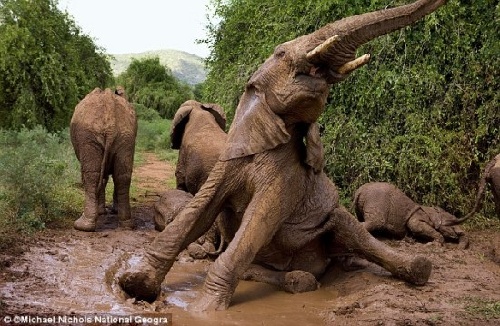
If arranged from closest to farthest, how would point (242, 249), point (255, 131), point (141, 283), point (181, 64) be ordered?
point (141, 283), point (242, 249), point (255, 131), point (181, 64)

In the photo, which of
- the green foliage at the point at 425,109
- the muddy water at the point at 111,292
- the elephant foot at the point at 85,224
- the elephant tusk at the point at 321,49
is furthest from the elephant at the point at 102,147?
the elephant tusk at the point at 321,49

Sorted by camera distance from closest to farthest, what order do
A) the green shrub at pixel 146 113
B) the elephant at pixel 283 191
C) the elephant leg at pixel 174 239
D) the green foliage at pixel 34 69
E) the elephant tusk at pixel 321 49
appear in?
the elephant tusk at pixel 321 49
the elephant at pixel 283 191
the elephant leg at pixel 174 239
the green foliage at pixel 34 69
the green shrub at pixel 146 113

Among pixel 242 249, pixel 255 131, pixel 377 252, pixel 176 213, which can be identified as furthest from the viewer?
pixel 176 213

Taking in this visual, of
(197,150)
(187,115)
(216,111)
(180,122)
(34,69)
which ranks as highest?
(34,69)

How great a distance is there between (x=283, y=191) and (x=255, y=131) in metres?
0.54

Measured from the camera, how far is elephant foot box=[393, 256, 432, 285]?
5211 millimetres

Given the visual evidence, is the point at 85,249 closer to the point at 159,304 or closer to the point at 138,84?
the point at 159,304

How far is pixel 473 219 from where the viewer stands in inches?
327

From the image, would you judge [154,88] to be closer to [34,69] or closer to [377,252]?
[34,69]

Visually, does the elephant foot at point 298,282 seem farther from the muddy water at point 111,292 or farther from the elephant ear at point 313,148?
the elephant ear at point 313,148

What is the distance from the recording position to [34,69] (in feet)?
47.4

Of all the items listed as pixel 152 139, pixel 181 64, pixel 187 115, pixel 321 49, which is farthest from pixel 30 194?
pixel 181 64

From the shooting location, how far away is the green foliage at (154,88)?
37469 millimetres

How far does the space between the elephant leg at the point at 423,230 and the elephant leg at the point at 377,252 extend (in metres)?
2.09
